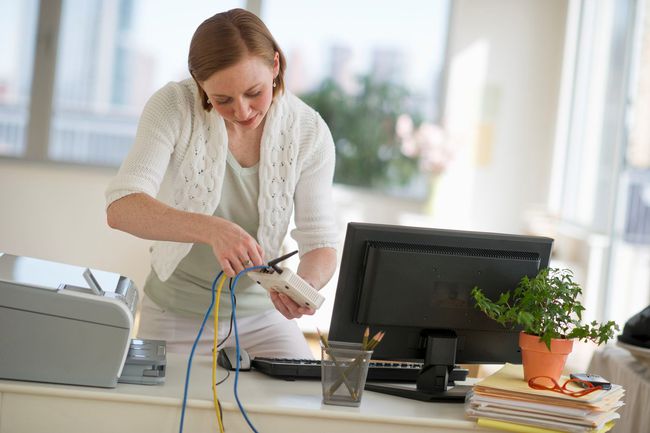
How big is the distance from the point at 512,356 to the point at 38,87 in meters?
4.83

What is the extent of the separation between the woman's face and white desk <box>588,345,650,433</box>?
1.26 metres

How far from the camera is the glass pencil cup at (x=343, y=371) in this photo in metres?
1.67

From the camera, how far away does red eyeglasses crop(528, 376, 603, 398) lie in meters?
1.71

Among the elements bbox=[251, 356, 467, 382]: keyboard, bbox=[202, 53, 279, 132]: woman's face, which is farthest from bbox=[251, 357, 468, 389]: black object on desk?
bbox=[202, 53, 279, 132]: woman's face

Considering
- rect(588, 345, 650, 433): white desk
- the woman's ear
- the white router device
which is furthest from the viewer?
rect(588, 345, 650, 433): white desk

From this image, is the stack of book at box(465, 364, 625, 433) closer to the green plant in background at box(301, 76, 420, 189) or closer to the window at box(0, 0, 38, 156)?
the green plant in background at box(301, 76, 420, 189)

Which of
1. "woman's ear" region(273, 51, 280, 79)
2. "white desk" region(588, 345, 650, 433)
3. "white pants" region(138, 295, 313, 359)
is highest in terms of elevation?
"woman's ear" region(273, 51, 280, 79)

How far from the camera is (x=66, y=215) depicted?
5.90m

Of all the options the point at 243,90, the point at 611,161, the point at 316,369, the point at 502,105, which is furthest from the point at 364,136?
the point at 316,369

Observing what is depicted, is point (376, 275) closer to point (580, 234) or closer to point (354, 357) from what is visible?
point (354, 357)

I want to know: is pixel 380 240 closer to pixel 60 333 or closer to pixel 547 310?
pixel 547 310

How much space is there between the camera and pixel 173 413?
5.27 feet

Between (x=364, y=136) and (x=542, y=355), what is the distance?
15.0 feet

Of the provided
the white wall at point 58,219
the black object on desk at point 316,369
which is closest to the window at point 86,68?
the white wall at point 58,219
